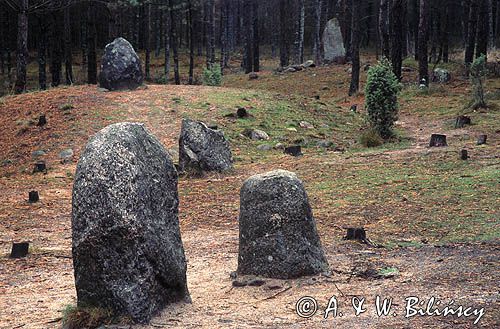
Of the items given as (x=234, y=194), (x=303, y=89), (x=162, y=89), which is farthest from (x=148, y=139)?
(x=303, y=89)

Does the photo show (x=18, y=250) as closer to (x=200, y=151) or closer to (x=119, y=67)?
(x=200, y=151)

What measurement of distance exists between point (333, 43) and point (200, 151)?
27.0 meters

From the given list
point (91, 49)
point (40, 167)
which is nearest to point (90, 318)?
point (40, 167)

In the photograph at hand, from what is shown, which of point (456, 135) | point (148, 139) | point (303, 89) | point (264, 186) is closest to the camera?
point (148, 139)

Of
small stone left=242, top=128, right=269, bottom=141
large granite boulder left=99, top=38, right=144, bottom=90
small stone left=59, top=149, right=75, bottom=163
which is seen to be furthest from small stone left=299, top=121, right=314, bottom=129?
small stone left=59, top=149, right=75, bottom=163

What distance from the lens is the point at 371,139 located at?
746 inches

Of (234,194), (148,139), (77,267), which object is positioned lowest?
(234,194)

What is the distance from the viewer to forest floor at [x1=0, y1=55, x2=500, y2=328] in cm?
697

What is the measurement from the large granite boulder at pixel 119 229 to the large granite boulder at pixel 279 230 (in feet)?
5.11

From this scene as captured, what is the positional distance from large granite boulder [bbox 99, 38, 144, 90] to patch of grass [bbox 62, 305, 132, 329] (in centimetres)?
1807

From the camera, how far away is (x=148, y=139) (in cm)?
699

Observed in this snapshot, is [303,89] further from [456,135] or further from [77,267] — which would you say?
[77,267]

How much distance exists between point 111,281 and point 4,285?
2921mm

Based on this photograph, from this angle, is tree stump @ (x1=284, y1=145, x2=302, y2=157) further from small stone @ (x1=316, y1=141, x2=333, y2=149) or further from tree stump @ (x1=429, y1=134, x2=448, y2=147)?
tree stump @ (x1=429, y1=134, x2=448, y2=147)
